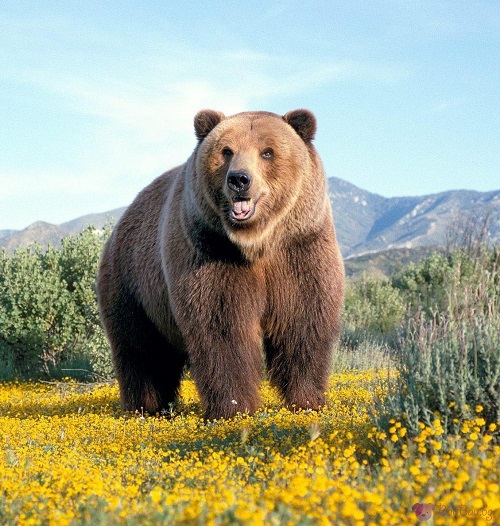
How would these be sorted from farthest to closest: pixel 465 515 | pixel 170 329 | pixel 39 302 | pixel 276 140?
pixel 39 302 < pixel 170 329 < pixel 276 140 < pixel 465 515

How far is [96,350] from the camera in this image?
14.7 m

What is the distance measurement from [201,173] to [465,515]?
4.00 metres

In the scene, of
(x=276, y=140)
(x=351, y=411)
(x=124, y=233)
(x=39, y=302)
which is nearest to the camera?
(x=276, y=140)

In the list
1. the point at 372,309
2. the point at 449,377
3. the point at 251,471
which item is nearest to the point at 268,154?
the point at 449,377

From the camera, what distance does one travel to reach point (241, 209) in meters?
6.35

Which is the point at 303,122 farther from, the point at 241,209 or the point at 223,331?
the point at 223,331

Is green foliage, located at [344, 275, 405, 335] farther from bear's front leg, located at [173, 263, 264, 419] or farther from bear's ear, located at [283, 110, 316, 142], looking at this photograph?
bear's ear, located at [283, 110, 316, 142]

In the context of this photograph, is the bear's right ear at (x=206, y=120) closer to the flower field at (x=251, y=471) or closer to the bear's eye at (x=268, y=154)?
the bear's eye at (x=268, y=154)

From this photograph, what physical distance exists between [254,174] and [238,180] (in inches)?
6.8

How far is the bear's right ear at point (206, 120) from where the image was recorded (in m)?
6.99

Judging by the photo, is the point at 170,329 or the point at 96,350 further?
the point at 96,350

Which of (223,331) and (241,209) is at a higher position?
(241,209)

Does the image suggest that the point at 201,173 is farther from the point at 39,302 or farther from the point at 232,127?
the point at 39,302

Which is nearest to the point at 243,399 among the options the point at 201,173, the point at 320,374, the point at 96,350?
the point at 320,374
